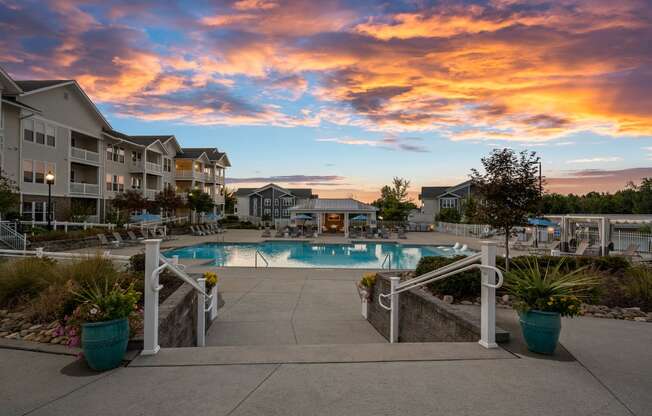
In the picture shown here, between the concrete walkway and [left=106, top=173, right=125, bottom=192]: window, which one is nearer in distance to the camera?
the concrete walkway

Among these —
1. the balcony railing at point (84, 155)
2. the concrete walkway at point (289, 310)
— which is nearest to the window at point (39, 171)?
the balcony railing at point (84, 155)

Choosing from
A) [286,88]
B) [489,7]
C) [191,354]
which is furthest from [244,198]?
[191,354]

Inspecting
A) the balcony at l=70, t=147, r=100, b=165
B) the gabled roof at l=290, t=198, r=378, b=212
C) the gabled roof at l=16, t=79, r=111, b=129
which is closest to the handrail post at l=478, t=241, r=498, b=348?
the gabled roof at l=16, t=79, r=111, b=129

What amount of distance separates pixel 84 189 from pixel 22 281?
2551cm

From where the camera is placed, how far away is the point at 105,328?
3557 millimetres

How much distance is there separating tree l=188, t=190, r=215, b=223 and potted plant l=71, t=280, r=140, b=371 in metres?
36.5

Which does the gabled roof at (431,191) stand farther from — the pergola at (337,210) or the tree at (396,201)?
the pergola at (337,210)

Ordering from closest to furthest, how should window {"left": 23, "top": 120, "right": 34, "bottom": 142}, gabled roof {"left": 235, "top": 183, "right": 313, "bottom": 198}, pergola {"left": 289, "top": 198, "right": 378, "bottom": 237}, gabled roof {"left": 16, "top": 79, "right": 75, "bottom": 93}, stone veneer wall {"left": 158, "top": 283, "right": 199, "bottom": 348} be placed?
stone veneer wall {"left": 158, "top": 283, "right": 199, "bottom": 348}
window {"left": 23, "top": 120, "right": 34, "bottom": 142}
gabled roof {"left": 16, "top": 79, "right": 75, "bottom": 93}
pergola {"left": 289, "top": 198, "right": 378, "bottom": 237}
gabled roof {"left": 235, "top": 183, "right": 313, "bottom": 198}

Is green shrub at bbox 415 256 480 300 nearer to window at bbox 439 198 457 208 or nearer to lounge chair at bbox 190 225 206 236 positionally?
lounge chair at bbox 190 225 206 236

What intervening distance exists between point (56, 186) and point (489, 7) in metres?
28.2

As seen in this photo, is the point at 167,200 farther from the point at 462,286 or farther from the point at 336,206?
the point at 462,286

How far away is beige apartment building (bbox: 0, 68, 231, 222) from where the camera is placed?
21953 mm

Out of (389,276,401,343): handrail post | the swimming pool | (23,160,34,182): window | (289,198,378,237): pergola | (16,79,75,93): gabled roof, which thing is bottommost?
the swimming pool

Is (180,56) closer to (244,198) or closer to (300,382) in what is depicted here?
(300,382)
